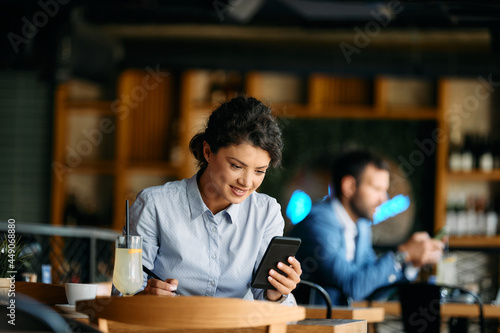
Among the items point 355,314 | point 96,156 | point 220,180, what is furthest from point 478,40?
point 220,180

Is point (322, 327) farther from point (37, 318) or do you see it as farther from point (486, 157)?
point (486, 157)

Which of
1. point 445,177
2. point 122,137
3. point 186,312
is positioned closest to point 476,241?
point 445,177

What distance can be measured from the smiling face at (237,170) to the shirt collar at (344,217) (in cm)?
162

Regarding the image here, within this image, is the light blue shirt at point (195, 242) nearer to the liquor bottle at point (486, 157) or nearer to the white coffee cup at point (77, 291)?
the white coffee cup at point (77, 291)

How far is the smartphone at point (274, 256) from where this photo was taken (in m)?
2.07

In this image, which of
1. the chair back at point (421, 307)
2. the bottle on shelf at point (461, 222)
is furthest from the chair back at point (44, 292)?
the bottle on shelf at point (461, 222)

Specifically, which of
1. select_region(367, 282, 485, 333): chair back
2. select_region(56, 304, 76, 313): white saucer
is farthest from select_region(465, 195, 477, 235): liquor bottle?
select_region(56, 304, 76, 313): white saucer

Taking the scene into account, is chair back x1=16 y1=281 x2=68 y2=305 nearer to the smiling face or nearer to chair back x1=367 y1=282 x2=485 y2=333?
the smiling face

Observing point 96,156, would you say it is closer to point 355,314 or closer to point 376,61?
point 376,61

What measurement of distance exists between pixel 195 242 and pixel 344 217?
1.69 m

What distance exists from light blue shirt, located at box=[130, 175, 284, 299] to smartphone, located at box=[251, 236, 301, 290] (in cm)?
17

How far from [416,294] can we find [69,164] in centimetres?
433

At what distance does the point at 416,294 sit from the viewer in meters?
3.40

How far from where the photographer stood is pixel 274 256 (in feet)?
6.82
